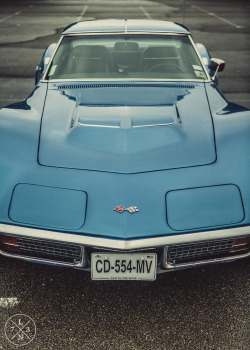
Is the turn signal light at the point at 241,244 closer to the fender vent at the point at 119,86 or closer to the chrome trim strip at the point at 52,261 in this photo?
the chrome trim strip at the point at 52,261

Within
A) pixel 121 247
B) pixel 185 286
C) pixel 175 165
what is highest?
pixel 175 165

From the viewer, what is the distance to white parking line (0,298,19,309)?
7.68 feet

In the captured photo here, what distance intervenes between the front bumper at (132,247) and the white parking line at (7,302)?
27 cm

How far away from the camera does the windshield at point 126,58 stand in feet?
11.5

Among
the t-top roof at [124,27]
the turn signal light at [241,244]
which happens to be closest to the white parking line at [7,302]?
the turn signal light at [241,244]

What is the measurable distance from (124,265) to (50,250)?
40 cm

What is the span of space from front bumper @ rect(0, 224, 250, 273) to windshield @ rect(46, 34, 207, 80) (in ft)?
5.49

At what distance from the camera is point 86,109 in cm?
290

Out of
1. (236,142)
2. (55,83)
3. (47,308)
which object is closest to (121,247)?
(47,308)

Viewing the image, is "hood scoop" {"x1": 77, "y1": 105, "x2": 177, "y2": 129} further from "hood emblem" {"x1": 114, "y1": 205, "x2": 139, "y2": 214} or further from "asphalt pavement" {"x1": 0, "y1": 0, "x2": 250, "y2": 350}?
"asphalt pavement" {"x1": 0, "y1": 0, "x2": 250, "y2": 350}

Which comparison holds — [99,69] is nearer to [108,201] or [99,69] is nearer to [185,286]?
[108,201]

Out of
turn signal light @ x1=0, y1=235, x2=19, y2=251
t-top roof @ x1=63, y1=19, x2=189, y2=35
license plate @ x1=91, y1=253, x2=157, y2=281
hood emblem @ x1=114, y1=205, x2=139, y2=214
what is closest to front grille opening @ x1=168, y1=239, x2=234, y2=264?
license plate @ x1=91, y1=253, x2=157, y2=281

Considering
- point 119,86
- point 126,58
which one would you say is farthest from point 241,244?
point 126,58

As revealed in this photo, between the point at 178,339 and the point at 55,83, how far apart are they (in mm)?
2174
